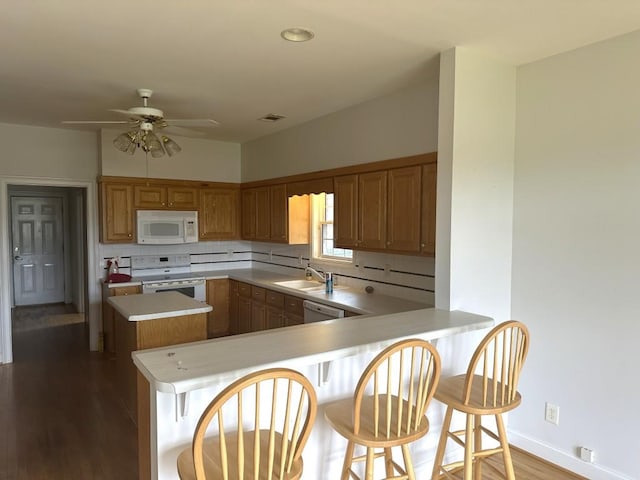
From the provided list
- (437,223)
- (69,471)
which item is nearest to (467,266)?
(437,223)

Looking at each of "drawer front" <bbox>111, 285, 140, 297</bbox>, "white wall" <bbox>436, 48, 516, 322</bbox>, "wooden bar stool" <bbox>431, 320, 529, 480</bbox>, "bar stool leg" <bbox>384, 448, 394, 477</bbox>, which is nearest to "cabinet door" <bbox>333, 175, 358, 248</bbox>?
"white wall" <bbox>436, 48, 516, 322</bbox>

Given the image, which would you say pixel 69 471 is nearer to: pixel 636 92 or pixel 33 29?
pixel 33 29

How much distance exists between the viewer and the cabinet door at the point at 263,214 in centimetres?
516

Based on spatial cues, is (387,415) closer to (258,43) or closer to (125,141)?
(258,43)

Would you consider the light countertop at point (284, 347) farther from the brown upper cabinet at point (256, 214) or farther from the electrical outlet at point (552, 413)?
the brown upper cabinet at point (256, 214)

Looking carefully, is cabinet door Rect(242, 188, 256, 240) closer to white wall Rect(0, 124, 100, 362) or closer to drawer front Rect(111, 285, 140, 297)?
drawer front Rect(111, 285, 140, 297)

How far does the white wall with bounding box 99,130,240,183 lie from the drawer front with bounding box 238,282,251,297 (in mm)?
1451

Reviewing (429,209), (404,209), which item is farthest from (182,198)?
(429,209)

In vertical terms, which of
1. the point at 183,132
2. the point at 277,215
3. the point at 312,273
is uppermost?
the point at 183,132

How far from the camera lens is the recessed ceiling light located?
241 cm

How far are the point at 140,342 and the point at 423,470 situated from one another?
204cm

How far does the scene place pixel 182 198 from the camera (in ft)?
17.6

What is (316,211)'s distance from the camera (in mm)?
4961

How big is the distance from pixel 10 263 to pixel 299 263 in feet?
11.0
